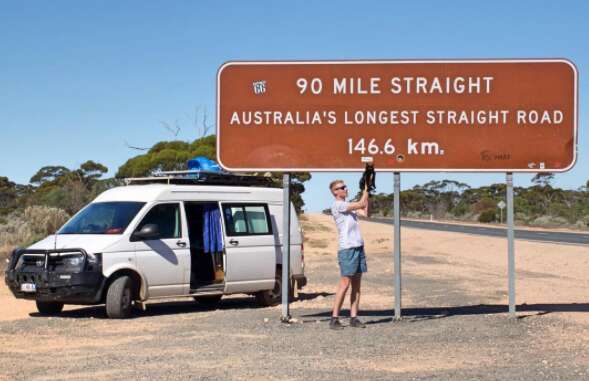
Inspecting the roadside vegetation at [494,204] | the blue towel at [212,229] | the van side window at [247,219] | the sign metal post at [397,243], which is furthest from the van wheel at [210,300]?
the roadside vegetation at [494,204]

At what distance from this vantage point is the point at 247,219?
16172mm

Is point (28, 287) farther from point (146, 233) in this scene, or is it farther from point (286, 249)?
point (286, 249)

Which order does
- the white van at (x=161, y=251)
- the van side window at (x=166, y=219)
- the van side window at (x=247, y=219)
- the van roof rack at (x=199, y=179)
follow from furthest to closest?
the van side window at (x=247, y=219), the van roof rack at (x=199, y=179), the van side window at (x=166, y=219), the white van at (x=161, y=251)

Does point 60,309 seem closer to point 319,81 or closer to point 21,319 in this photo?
point 21,319

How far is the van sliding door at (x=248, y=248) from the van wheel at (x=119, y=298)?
1951 mm

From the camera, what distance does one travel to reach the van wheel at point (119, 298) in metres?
13.8

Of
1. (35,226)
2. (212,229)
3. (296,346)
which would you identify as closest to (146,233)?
(212,229)

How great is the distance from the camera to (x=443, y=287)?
20.4 m

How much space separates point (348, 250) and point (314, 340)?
143cm

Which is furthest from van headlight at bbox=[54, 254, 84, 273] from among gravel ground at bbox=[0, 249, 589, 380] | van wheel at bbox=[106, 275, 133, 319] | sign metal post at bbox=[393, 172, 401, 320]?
sign metal post at bbox=[393, 172, 401, 320]

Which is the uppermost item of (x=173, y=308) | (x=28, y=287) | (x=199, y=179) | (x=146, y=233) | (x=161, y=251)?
(x=199, y=179)

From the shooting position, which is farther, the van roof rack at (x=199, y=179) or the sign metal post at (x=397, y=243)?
the van roof rack at (x=199, y=179)

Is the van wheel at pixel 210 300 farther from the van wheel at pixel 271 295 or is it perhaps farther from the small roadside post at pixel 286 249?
the small roadside post at pixel 286 249

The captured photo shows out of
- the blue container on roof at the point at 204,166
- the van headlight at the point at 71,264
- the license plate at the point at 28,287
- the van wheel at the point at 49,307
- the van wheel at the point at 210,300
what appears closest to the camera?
the van headlight at the point at 71,264
